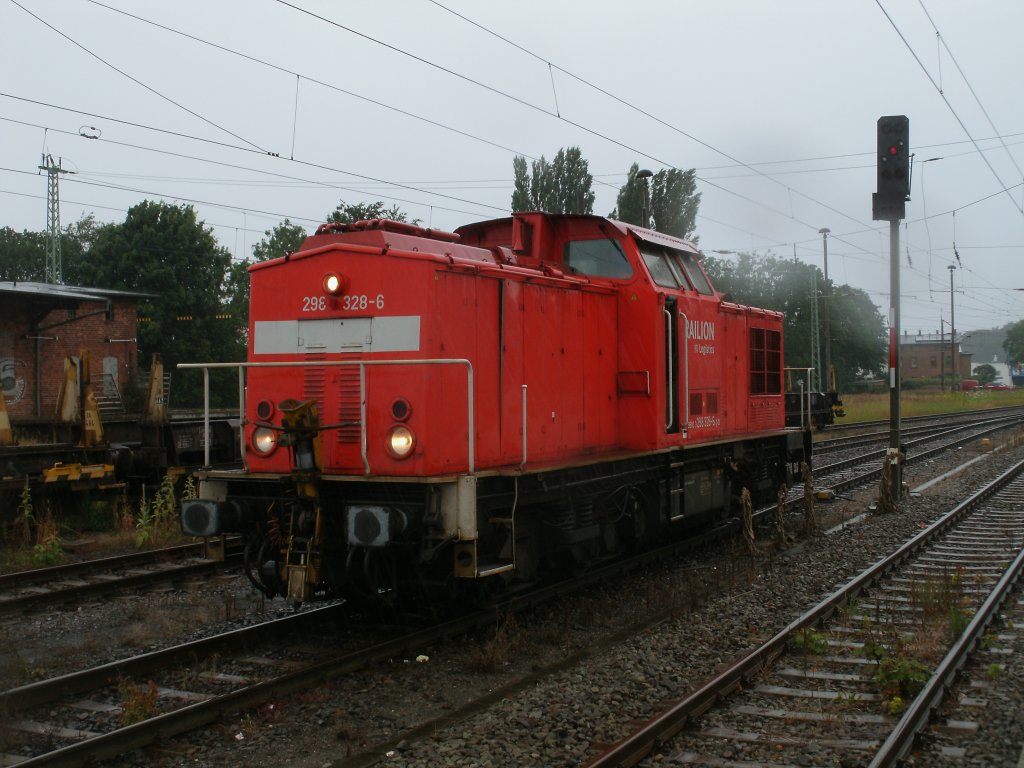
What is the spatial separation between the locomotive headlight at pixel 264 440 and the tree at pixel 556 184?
95.3 ft

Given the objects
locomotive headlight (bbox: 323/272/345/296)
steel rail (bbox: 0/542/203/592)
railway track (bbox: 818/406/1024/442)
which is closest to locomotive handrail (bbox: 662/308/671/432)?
locomotive headlight (bbox: 323/272/345/296)

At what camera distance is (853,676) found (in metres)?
6.02

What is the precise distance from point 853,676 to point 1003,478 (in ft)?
42.1

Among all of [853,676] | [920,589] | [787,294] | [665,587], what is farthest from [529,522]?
[787,294]

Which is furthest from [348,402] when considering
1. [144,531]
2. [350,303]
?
[144,531]

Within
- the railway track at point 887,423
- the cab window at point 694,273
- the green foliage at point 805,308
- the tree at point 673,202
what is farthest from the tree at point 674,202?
the cab window at point 694,273

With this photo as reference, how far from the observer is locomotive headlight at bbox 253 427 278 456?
23.2 ft

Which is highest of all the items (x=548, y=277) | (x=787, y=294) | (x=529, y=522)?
(x=787, y=294)

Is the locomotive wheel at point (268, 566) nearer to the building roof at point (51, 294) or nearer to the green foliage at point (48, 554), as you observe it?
the green foliage at point (48, 554)

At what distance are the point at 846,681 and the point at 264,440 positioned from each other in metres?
4.61

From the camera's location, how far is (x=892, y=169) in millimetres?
14492

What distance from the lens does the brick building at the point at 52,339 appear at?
2216 cm

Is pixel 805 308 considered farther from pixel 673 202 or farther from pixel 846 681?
pixel 846 681

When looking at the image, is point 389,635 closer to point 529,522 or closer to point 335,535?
point 335,535
